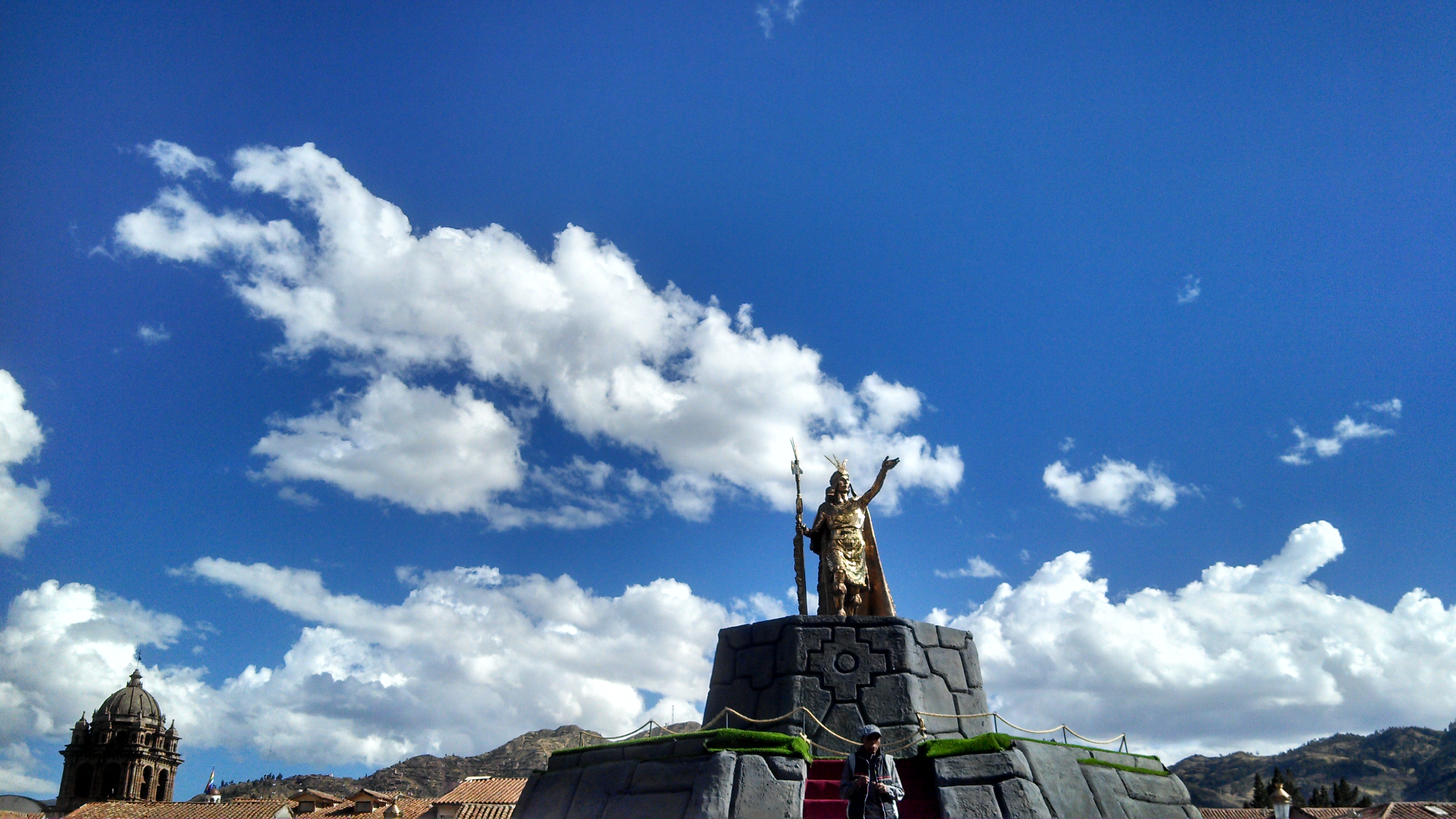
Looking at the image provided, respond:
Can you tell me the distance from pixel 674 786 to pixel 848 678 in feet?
11.0

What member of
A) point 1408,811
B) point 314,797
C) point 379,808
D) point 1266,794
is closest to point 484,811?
point 379,808

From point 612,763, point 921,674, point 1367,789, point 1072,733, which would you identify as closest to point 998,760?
point 1072,733

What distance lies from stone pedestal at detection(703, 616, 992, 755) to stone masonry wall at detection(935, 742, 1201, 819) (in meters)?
1.64

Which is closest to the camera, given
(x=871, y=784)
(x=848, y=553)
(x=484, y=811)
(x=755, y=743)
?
(x=871, y=784)

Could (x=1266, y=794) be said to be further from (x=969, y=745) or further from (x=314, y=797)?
(x=314, y=797)

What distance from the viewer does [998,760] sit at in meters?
10.6

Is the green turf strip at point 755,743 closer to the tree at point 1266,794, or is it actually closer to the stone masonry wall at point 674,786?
the stone masonry wall at point 674,786

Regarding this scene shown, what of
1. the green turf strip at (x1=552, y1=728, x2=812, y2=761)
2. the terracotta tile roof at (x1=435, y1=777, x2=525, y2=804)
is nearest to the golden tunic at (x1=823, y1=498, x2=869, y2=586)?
the green turf strip at (x1=552, y1=728, x2=812, y2=761)

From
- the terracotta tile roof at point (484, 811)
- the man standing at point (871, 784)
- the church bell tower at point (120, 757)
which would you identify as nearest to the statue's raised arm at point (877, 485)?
the man standing at point (871, 784)

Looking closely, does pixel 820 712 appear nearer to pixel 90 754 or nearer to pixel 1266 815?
pixel 1266 815

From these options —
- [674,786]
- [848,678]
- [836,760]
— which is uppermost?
[848,678]

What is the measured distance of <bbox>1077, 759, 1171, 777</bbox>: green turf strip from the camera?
1170 cm

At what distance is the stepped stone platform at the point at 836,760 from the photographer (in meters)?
10.4

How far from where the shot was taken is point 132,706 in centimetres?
7575
